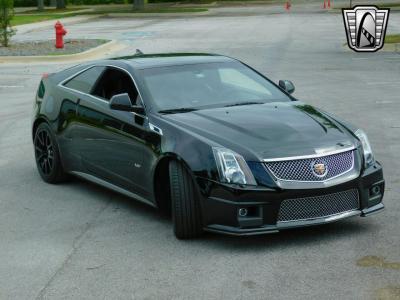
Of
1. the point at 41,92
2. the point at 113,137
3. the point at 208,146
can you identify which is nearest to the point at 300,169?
the point at 208,146

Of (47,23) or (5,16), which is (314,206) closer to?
(5,16)

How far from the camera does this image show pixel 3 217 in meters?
8.23

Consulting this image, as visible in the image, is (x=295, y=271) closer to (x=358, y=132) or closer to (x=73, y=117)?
(x=358, y=132)

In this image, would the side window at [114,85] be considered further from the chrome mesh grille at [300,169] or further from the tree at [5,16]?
the tree at [5,16]

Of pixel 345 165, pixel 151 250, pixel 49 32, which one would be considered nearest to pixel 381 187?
pixel 345 165

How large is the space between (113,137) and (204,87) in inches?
37.3

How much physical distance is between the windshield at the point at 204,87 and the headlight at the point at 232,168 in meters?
1.11

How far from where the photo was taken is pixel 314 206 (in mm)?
6879

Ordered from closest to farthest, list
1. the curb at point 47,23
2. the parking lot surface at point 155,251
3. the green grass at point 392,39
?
the parking lot surface at point 155,251
the green grass at point 392,39
the curb at point 47,23

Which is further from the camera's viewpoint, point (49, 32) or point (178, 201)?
point (49, 32)

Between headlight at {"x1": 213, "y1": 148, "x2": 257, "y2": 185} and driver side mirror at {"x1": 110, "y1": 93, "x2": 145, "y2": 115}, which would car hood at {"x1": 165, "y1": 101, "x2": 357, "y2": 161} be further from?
driver side mirror at {"x1": 110, "y1": 93, "x2": 145, "y2": 115}

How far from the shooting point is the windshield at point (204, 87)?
26.5ft

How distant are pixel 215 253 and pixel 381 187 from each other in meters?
1.53

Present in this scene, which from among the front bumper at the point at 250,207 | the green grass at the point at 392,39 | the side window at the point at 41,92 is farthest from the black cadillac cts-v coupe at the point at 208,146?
the green grass at the point at 392,39
